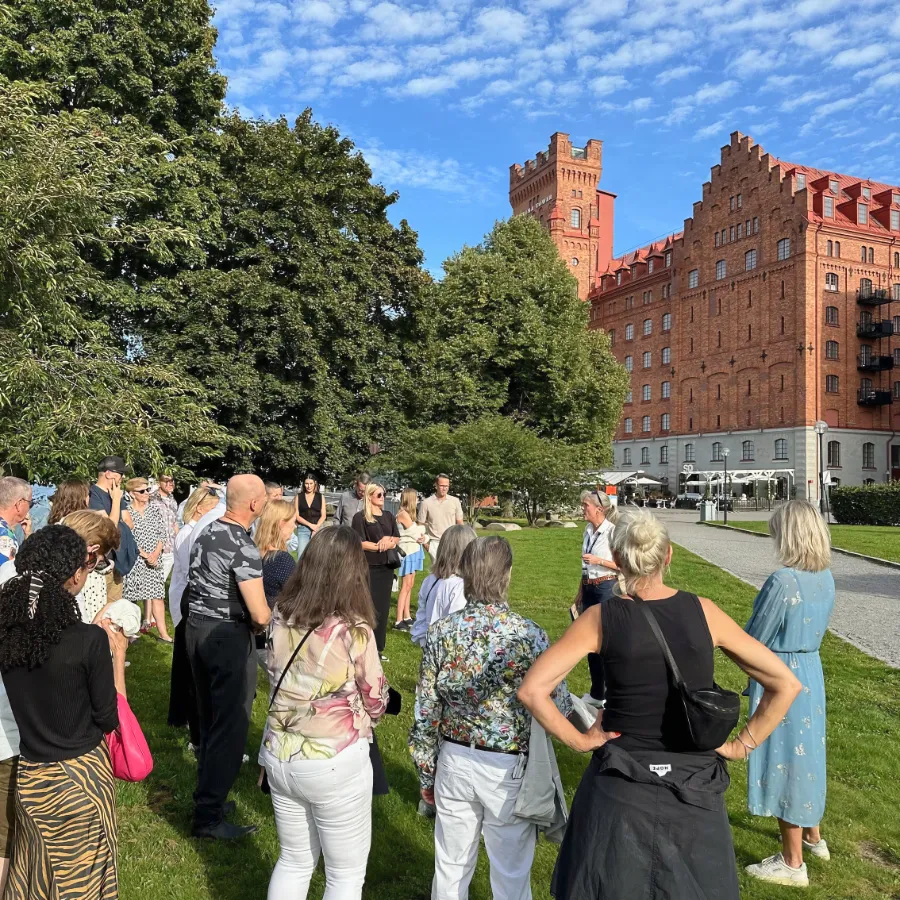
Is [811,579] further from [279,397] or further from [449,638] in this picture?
[279,397]

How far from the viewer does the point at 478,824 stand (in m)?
3.28

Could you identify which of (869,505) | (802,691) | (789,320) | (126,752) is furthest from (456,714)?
(789,320)

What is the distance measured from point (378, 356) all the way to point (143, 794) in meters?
22.4

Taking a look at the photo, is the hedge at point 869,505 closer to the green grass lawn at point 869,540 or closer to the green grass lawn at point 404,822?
the green grass lawn at point 869,540

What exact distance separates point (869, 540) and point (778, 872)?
23703 mm

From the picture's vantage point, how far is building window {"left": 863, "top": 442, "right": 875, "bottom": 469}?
55000mm

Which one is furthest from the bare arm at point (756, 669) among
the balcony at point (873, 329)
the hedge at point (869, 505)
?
the balcony at point (873, 329)

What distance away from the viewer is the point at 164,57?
880 inches

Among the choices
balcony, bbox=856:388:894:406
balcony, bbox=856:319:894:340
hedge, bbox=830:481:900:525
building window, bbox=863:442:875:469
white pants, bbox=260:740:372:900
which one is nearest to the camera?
white pants, bbox=260:740:372:900

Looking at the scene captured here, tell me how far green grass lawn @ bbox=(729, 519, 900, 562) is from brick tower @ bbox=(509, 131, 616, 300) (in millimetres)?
47258

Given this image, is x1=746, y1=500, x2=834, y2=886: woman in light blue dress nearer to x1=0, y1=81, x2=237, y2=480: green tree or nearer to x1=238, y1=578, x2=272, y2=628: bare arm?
x1=238, y1=578, x2=272, y2=628: bare arm

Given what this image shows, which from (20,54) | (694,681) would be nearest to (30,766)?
(694,681)

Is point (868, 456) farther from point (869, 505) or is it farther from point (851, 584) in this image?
point (851, 584)

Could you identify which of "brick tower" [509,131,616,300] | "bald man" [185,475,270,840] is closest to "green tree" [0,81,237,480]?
"bald man" [185,475,270,840]
